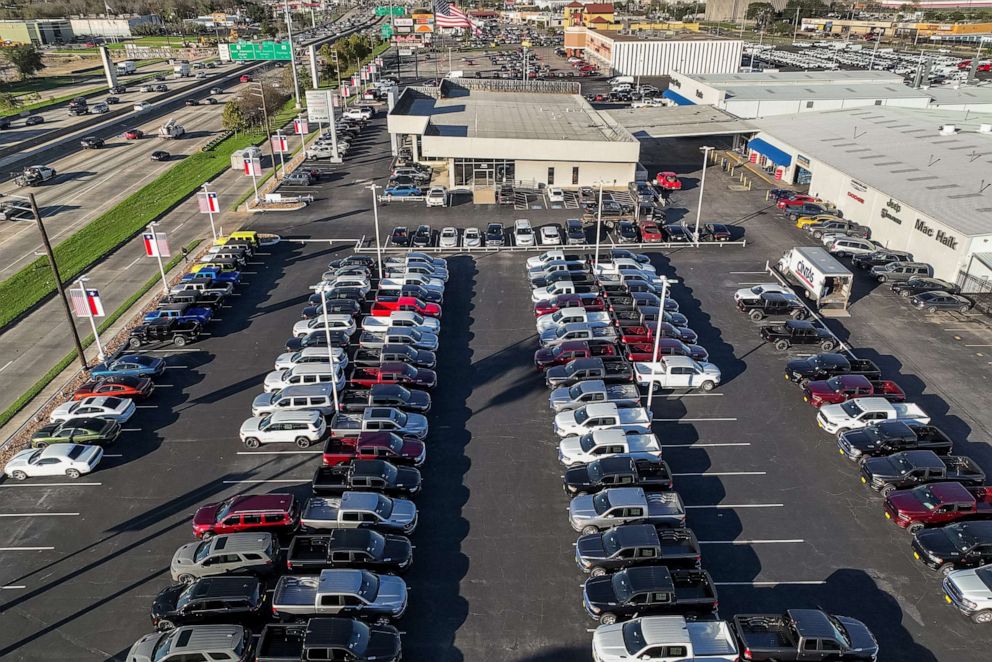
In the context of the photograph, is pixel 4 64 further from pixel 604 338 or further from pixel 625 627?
pixel 625 627

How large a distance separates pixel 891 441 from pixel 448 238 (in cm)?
3202

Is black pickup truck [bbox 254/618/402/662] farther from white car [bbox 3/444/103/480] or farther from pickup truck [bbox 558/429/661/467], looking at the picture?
white car [bbox 3/444/103/480]

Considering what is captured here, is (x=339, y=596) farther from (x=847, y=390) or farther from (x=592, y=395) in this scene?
(x=847, y=390)

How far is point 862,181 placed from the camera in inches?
1972

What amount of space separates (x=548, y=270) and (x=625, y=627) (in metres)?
26.1

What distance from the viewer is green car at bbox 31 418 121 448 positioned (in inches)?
1072

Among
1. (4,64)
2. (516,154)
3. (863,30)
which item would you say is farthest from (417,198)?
(863,30)

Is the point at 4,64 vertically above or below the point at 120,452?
above

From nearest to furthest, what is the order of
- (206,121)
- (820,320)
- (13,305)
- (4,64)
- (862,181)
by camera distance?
1. (820,320)
2. (13,305)
3. (862,181)
4. (206,121)
5. (4,64)

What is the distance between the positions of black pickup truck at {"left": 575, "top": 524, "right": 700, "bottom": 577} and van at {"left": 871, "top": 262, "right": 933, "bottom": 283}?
2965 centimetres

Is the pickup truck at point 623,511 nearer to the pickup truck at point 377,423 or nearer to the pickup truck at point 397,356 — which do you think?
the pickup truck at point 377,423

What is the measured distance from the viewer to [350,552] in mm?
20781

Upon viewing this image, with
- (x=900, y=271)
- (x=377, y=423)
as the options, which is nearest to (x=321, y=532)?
(x=377, y=423)

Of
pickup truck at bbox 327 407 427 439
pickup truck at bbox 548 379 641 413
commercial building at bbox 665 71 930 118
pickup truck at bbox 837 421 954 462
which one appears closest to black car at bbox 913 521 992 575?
pickup truck at bbox 837 421 954 462
